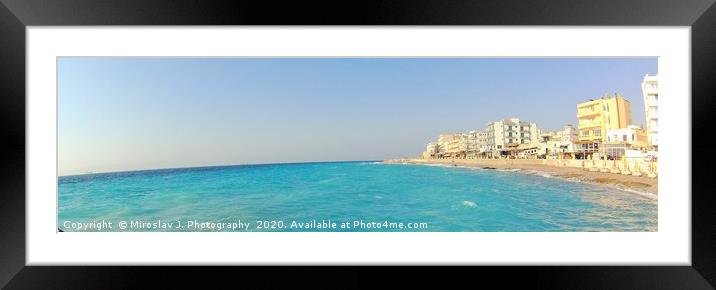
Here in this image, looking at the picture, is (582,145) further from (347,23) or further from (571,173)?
(347,23)

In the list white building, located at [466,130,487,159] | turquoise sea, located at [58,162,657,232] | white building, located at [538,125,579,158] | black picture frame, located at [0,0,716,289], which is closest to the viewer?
black picture frame, located at [0,0,716,289]

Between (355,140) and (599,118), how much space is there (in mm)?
3819

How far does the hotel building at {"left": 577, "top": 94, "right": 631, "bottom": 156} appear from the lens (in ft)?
16.2

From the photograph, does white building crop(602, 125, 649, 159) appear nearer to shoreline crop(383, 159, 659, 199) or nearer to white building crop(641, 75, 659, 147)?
shoreline crop(383, 159, 659, 199)

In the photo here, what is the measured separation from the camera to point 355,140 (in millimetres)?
5555

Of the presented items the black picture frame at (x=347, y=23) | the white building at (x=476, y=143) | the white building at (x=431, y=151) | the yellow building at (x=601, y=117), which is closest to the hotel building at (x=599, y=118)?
the yellow building at (x=601, y=117)

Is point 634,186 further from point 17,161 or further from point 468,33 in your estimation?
point 17,161

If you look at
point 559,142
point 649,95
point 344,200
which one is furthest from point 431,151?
point 649,95

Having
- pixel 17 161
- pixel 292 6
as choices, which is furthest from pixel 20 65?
pixel 292 6

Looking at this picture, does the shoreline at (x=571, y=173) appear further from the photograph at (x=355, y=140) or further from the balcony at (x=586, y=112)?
the balcony at (x=586, y=112)

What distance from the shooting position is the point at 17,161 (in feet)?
4.77

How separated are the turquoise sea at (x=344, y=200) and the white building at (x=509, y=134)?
695 millimetres

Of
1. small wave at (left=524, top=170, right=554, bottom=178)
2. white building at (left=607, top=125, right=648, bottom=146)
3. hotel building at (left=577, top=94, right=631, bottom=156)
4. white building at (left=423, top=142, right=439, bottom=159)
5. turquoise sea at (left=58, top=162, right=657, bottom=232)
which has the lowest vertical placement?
turquoise sea at (left=58, top=162, right=657, bottom=232)

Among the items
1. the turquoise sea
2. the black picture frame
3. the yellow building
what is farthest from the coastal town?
the black picture frame
